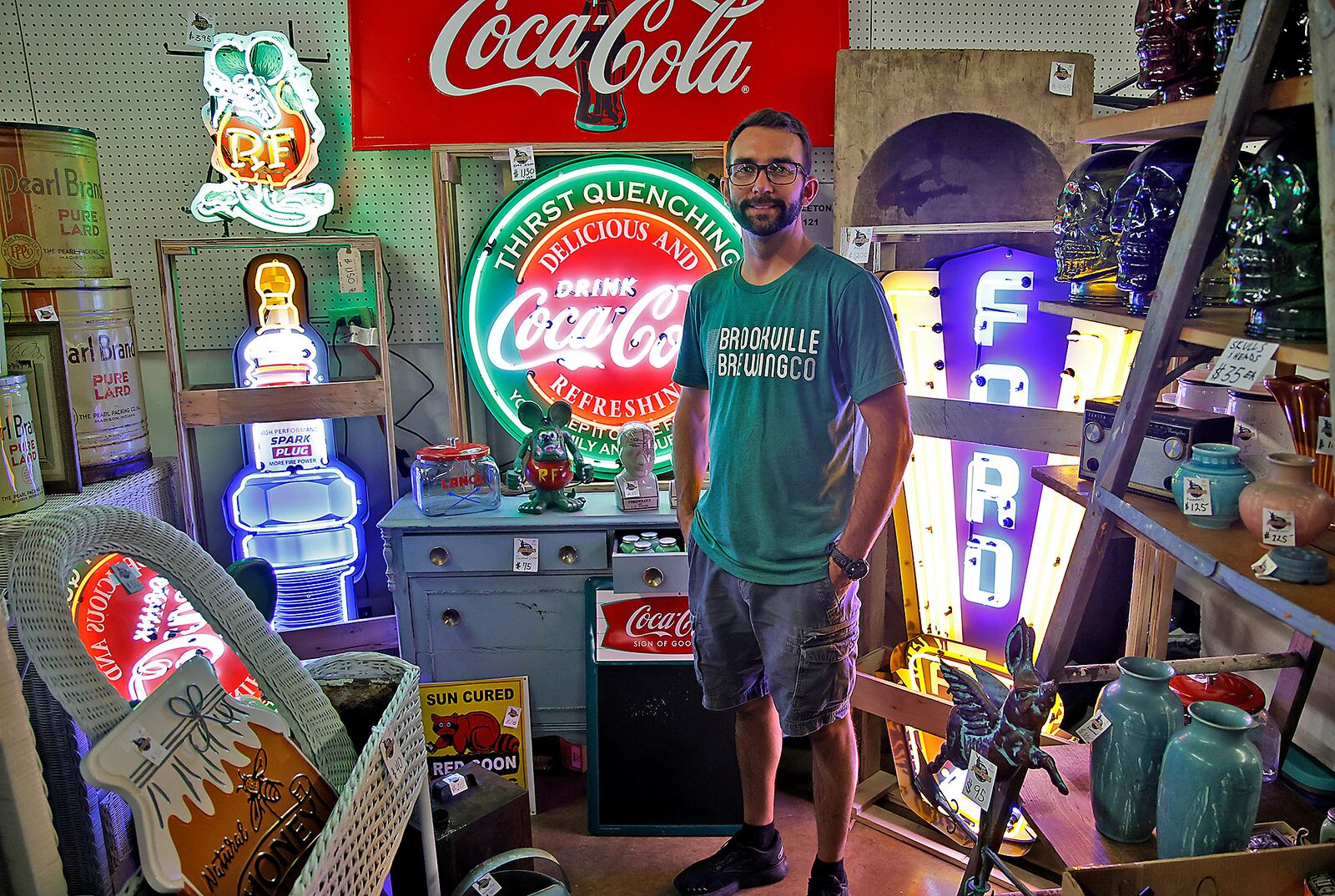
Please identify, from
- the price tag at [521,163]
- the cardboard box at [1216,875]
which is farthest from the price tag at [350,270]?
the cardboard box at [1216,875]

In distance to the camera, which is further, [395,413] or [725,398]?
[395,413]

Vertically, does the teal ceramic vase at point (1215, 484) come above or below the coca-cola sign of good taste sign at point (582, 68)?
below

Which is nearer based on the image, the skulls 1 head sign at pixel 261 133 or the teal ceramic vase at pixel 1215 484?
the teal ceramic vase at pixel 1215 484

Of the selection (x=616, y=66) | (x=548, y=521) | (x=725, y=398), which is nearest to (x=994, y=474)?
(x=725, y=398)

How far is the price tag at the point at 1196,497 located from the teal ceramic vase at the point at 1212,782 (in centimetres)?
34

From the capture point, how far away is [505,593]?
310cm

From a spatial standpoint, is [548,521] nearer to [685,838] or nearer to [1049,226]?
[685,838]

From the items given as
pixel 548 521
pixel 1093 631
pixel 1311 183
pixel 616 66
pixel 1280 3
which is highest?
pixel 616 66

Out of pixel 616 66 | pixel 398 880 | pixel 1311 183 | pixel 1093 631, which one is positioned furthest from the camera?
pixel 616 66

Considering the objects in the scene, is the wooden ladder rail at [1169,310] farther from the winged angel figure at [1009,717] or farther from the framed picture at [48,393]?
the framed picture at [48,393]

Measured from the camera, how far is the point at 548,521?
3.04 m

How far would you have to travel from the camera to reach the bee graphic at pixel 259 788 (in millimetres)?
1463

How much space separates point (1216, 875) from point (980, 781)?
400 millimetres

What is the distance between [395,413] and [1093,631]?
9.12 feet
